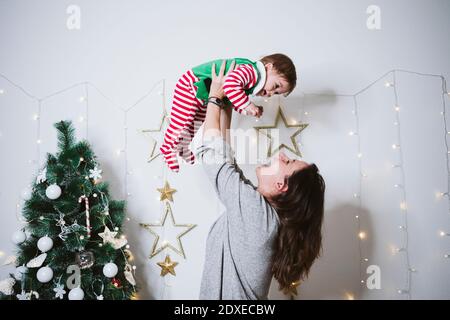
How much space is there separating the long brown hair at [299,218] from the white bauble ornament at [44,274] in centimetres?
117

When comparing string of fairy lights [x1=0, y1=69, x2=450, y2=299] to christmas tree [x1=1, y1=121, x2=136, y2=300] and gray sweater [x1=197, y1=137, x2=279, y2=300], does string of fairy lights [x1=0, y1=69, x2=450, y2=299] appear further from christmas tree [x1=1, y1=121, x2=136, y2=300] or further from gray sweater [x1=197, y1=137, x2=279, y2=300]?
gray sweater [x1=197, y1=137, x2=279, y2=300]

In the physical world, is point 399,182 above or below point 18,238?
above

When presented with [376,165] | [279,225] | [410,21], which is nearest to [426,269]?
[376,165]

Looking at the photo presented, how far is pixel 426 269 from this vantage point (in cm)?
209

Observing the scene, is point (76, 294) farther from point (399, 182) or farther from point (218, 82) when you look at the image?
point (399, 182)

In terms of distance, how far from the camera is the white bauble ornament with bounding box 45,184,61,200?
1.59m

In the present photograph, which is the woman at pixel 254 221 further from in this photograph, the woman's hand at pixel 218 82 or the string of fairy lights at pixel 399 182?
the string of fairy lights at pixel 399 182

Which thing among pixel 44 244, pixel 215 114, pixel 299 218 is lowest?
pixel 44 244

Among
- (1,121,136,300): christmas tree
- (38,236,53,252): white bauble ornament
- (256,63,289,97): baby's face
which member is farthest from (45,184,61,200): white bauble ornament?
(256,63,289,97): baby's face

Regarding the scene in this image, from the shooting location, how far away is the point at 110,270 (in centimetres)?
166

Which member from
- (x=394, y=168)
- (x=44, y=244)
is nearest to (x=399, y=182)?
(x=394, y=168)

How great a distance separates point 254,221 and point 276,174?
0.86 feet

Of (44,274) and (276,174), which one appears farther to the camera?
(44,274)
